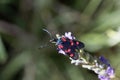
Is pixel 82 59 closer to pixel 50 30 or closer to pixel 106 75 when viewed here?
pixel 106 75

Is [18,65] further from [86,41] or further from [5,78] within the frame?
[86,41]

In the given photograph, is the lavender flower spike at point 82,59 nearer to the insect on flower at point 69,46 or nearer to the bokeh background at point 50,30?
the insect on flower at point 69,46

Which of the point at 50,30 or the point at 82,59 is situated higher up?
the point at 50,30

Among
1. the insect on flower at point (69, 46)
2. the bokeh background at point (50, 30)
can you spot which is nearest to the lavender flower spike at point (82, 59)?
the insect on flower at point (69, 46)

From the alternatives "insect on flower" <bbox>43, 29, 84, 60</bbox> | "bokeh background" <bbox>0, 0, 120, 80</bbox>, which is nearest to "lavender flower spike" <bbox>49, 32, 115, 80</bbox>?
"insect on flower" <bbox>43, 29, 84, 60</bbox>

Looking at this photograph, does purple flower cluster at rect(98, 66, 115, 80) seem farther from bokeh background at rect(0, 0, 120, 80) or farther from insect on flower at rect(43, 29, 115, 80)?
bokeh background at rect(0, 0, 120, 80)

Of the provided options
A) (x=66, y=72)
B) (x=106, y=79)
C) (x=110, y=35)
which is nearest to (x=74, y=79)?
(x=66, y=72)

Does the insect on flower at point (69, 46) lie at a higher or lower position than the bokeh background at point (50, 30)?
lower

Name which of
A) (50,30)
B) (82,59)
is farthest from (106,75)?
(50,30)

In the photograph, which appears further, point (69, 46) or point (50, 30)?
point (50, 30)

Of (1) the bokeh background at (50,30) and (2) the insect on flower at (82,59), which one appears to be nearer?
(2) the insect on flower at (82,59)
